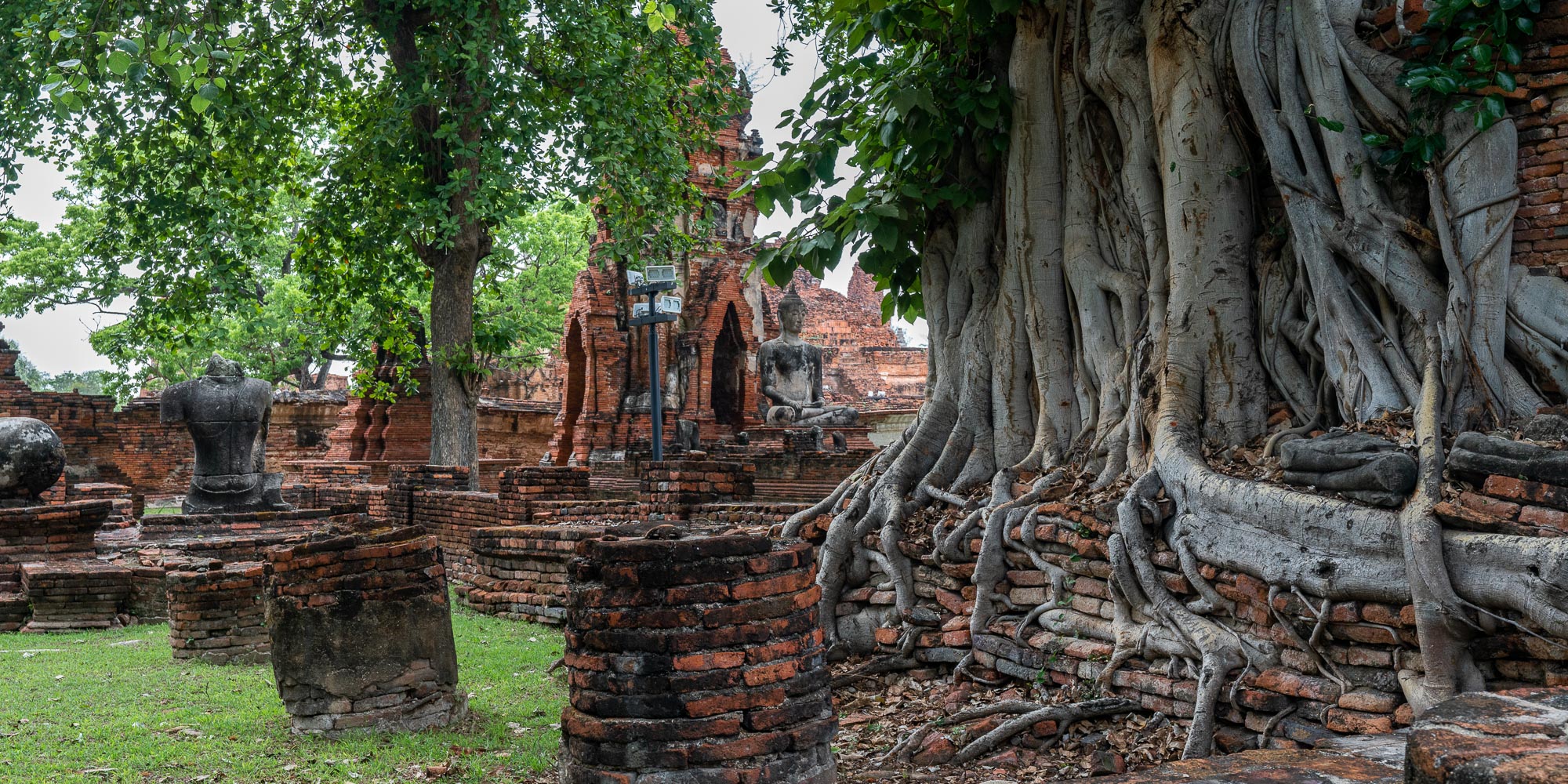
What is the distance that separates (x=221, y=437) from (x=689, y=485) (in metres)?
5.91

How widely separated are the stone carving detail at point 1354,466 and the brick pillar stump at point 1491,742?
58.2 inches

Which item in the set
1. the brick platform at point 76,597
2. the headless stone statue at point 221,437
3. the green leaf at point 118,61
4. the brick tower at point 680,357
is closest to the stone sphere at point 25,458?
the headless stone statue at point 221,437

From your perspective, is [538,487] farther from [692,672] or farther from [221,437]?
[692,672]

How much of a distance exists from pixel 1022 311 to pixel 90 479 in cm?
1862

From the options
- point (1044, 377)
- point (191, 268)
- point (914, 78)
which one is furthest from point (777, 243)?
point (191, 268)

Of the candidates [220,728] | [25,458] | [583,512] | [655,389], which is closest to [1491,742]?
[220,728]

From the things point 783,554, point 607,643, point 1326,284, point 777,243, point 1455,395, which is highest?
point 777,243

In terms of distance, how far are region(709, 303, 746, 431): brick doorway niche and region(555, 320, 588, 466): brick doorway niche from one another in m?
1.99

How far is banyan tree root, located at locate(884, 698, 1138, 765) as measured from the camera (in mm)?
A: 4559

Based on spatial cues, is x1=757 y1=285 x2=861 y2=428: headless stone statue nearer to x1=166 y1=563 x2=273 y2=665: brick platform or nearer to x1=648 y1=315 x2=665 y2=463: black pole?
x1=648 y1=315 x2=665 y2=463: black pole

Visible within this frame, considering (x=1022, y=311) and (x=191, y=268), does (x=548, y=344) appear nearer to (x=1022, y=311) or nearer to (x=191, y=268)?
(x=191, y=268)

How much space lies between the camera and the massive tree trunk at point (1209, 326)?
4.31 meters

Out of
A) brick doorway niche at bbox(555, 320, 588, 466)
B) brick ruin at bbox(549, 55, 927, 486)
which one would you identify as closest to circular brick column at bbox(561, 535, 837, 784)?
brick ruin at bbox(549, 55, 927, 486)

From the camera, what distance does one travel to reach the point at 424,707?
530 cm
